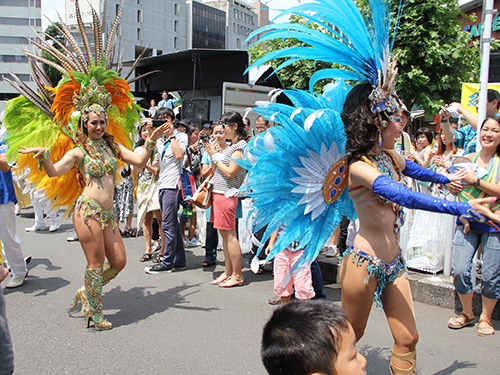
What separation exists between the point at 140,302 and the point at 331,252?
8.35 feet

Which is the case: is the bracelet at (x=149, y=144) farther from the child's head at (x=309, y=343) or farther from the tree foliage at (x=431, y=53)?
the tree foliage at (x=431, y=53)

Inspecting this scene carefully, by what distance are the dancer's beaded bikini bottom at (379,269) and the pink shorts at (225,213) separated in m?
2.68

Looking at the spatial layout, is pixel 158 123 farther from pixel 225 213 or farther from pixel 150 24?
pixel 150 24

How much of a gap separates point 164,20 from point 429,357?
7384 cm

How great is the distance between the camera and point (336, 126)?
230 centimetres

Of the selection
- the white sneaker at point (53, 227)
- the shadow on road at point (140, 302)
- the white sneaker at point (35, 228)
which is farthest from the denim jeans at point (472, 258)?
the white sneaker at point (35, 228)

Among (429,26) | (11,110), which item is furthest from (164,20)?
(11,110)

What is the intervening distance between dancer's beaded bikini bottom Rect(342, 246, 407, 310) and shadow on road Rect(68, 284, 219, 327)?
2.29 metres

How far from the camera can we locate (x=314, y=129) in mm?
2279

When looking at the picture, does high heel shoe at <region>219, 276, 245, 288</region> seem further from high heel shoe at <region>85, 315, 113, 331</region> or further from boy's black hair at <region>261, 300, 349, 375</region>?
boy's black hair at <region>261, 300, 349, 375</region>

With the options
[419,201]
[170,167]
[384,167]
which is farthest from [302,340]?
[170,167]

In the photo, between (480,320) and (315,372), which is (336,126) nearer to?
(315,372)

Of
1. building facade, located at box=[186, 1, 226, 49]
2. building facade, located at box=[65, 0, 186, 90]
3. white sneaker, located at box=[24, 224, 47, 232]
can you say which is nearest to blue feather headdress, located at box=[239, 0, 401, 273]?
white sneaker, located at box=[24, 224, 47, 232]

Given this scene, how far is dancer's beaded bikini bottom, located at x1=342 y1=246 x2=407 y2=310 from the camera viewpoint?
223 centimetres
